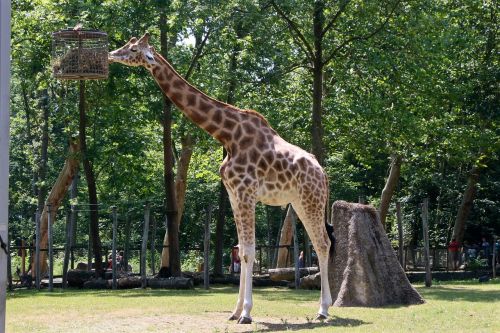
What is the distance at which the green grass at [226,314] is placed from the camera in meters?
14.4

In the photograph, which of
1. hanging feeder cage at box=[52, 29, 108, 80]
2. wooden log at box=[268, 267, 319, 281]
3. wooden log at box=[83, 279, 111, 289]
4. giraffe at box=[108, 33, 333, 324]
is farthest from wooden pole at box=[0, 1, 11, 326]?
wooden log at box=[268, 267, 319, 281]

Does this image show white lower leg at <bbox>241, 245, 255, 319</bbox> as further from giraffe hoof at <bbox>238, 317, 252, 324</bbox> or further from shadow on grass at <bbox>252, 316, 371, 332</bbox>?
shadow on grass at <bbox>252, 316, 371, 332</bbox>

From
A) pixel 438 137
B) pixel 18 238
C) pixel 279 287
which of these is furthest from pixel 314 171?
pixel 18 238

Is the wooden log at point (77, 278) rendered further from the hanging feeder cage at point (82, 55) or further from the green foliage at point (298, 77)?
the hanging feeder cage at point (82, 55)

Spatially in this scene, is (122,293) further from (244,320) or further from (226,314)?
(244,320)

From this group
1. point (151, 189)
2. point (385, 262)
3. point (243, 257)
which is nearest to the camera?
point (243, 257)

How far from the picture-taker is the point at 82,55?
2009 cm

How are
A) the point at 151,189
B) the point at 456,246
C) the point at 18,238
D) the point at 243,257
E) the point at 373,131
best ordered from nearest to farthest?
the point at 243,257
the point at 373,131
the point at 456,246
the point at 151,189
the point at 18,238

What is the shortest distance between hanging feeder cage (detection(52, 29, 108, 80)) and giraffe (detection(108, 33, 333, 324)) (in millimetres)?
3544

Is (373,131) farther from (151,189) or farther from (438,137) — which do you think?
(151,189)

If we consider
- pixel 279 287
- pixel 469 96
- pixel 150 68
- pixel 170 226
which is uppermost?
pixel 469 96

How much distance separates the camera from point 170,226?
→ 1193 inches

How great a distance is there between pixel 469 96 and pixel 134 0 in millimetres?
14792

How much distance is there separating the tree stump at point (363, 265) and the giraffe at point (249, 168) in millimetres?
1767
